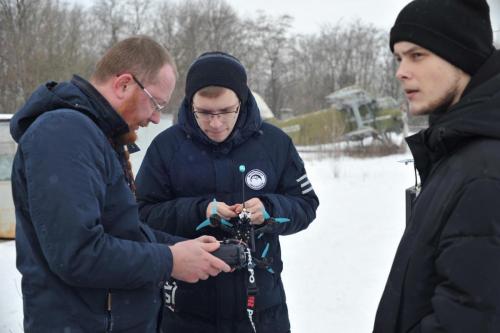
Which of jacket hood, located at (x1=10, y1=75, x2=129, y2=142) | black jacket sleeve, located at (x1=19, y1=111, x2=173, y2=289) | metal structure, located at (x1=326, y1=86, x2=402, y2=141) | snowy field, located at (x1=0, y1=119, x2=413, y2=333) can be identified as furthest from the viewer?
metal structure, located at (x1=326, y1=86, x2=402, y2=141)

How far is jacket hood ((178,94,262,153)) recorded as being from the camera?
2551mm

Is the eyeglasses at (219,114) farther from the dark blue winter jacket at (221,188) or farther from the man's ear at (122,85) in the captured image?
the man's ear at (122,85)

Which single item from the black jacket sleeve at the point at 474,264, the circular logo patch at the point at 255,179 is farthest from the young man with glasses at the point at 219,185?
the black jacket sleeve at the point at 474,264

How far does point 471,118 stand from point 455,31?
1.06ft

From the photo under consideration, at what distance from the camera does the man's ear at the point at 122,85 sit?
1.84 meters

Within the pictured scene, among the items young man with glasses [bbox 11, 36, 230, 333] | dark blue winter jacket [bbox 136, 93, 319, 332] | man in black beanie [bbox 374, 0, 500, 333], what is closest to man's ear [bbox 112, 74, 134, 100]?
young man with glasses [bbox 11, 36, 230, 333]

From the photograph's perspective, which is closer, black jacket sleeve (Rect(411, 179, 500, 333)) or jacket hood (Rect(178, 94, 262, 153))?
black jacket sleeve (Rect(411, 179, 500, 333))

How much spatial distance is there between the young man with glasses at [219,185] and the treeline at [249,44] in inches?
694

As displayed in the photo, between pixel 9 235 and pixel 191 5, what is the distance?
129 ft

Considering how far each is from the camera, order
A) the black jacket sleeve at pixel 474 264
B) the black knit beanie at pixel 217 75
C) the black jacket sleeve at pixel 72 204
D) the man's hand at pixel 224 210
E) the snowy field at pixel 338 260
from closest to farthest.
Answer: the black jacket sleeve at pixel 474 264
the black jacket sleeve at pixel 72 204
the man's hand at pixel 224 210
the black knit beanie at pixel 217 75
the snowy field at pixel 338 260

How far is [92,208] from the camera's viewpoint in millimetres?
1544

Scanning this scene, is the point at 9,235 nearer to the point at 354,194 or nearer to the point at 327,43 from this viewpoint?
the point at 354,194

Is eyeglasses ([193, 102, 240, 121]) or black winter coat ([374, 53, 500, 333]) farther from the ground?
eyeglasses ([193, 102, 240, 121])

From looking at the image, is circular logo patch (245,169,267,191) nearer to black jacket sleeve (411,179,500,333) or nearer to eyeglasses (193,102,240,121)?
eyeglasses (193,102,240,121)
